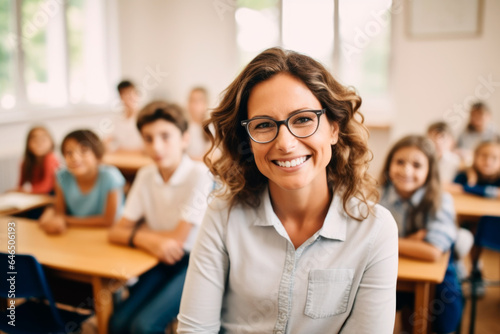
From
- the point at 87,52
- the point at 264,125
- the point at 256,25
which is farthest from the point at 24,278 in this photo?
the point at 256,25

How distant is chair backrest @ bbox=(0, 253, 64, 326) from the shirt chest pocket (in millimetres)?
1124

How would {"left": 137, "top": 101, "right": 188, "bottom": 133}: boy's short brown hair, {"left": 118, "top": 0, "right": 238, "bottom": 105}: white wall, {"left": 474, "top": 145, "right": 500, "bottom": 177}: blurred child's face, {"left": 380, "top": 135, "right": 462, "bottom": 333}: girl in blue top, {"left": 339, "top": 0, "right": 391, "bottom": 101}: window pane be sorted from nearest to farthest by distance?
{"left": 380, "top": 135, "right": 462, "bottom": 333}: girl in blue top → {"left": 137, "top": 101, "right": 188, "bottom": 133}: boy's short brown hair → {"left": 474, "top": 145, "right": 500, "bottom": 177}: blurred child's face → {"left": 339, "top": 0, "right": 391, "bottom": 101}: window pane → {"left": 118, "top": 0, "right": 238, "bottom": 105}: white wall

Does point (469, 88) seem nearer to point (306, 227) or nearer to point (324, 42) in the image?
point (324, 42)

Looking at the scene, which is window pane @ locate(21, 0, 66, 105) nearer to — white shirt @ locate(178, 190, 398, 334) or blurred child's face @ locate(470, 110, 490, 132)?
white shirt @ locate(178, 190, 398, 334)

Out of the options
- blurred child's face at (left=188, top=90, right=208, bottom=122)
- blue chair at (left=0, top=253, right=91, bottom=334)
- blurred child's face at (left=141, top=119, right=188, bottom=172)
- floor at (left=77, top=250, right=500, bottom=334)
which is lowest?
floor at (left=77, top=250, right=500, bottom=334)

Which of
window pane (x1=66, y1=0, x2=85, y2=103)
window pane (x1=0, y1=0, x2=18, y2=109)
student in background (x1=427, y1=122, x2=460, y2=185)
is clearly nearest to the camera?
student in background (x1=427, y1=122, x2=460, y2=185)

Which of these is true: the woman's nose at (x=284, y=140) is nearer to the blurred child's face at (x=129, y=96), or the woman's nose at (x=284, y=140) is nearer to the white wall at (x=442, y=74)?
the blurred child's face at (x=129, y=96)

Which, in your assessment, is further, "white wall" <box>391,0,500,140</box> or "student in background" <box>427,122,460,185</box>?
"white wall" <box>391,0,500,140</box>

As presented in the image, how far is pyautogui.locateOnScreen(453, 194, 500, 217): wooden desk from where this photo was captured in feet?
8.10

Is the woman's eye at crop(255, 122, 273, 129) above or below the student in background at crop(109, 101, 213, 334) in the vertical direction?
above

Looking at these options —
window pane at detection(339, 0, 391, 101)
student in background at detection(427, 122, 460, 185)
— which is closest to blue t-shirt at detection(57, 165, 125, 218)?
student in background at detection(427, 122, 460, 185)

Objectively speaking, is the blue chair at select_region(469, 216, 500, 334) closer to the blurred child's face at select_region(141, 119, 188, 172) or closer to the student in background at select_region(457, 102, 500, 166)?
the blurred child's face at select_region(141, 119, 188, 172)

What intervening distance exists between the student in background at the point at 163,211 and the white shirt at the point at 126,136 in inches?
96.1

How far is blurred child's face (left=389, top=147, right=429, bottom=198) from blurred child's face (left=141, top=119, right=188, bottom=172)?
109 cm
